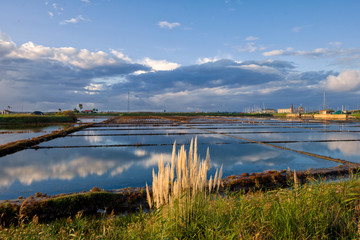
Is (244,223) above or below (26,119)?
below

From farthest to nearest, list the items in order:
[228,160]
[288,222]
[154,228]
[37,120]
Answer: [37,120] → [228,160] → [154,228] → [288,222]

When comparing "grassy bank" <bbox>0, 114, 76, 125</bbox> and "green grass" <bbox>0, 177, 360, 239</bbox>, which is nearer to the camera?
"green grass" <bbox>0, 177, 360, 239</bbox>

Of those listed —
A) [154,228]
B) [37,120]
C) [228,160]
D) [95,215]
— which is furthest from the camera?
[37,120]

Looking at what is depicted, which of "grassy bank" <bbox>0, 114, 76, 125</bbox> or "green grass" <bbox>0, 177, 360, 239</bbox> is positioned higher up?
"grassy bank" <bbox>0, 114, 76, 125</bbox>

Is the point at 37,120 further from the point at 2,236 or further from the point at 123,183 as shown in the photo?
the point at 2,236

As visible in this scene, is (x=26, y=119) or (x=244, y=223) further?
(x=26, y=119)

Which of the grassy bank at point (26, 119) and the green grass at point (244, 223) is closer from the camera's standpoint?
the green grass at point (244, 223)

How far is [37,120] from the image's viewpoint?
147 feet

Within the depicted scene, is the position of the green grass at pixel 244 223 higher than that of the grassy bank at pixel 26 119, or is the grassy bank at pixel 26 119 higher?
the grassy bank at pixel 26 119

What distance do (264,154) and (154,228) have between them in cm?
1255

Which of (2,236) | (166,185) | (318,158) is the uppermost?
(166,185)

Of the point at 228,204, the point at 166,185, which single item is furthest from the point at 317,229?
the point at 166,185

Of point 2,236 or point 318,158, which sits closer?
point 2,236

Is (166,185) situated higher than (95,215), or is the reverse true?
(166,185)
